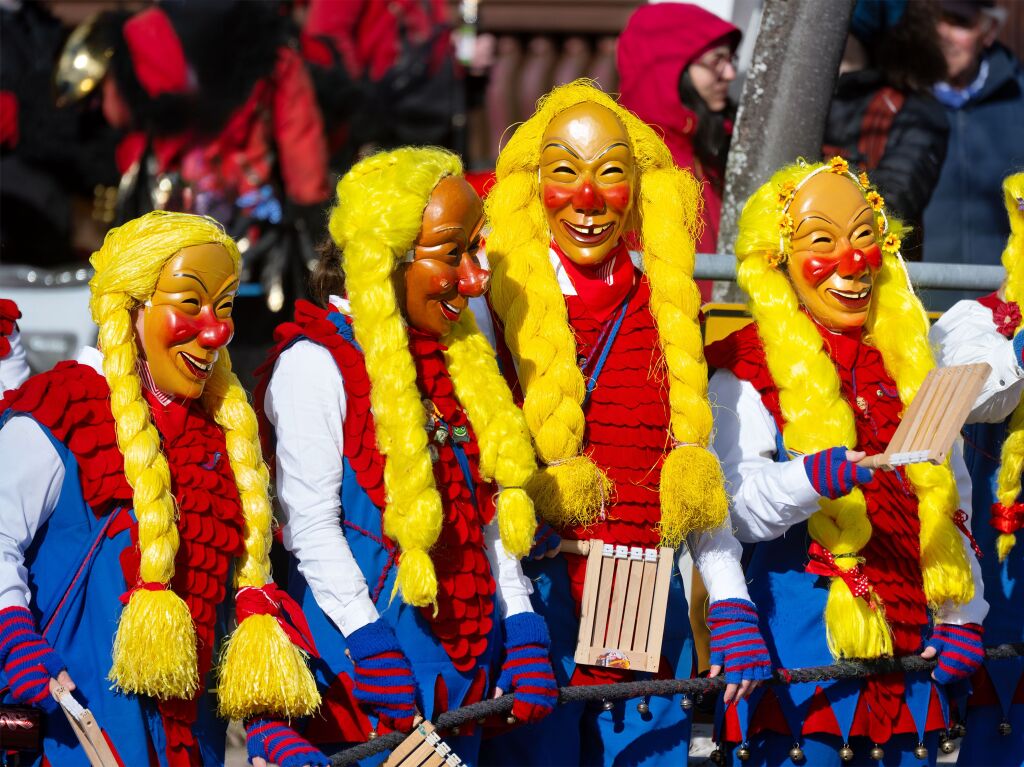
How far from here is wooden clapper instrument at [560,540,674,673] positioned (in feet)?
11.9

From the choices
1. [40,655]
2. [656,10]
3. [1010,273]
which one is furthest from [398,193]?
[656,10]

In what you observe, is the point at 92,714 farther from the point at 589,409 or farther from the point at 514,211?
the point at 514,211

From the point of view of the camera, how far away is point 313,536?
10.8 feet

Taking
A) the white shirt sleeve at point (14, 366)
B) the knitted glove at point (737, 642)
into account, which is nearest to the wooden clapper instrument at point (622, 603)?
the knitted glove at point (737, 642)

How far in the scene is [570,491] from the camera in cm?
353

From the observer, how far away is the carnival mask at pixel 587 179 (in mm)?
3736

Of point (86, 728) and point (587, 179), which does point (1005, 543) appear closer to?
point (587, 179)

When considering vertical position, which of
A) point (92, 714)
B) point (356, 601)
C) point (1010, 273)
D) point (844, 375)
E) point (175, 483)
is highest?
point (1010, 273)

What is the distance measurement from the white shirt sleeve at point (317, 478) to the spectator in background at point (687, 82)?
2506 mm

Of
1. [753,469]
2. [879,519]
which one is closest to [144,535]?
[753,469]

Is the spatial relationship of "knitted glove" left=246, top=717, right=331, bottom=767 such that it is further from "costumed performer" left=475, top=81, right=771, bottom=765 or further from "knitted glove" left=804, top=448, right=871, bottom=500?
"knitted glove" left=804, top=448, right=871, bottom=500

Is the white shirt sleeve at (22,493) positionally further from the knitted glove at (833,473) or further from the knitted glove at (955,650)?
the knitted glove at (955,650)

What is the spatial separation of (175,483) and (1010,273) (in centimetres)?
239

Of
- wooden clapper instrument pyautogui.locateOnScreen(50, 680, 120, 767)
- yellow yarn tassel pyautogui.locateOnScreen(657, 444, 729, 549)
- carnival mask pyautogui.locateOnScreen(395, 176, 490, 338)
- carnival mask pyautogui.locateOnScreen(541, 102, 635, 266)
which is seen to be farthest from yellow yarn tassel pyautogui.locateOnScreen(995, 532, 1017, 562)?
wooden clapper instrument pyautogui.locateOnScreen(50, 680, 120, 767)
